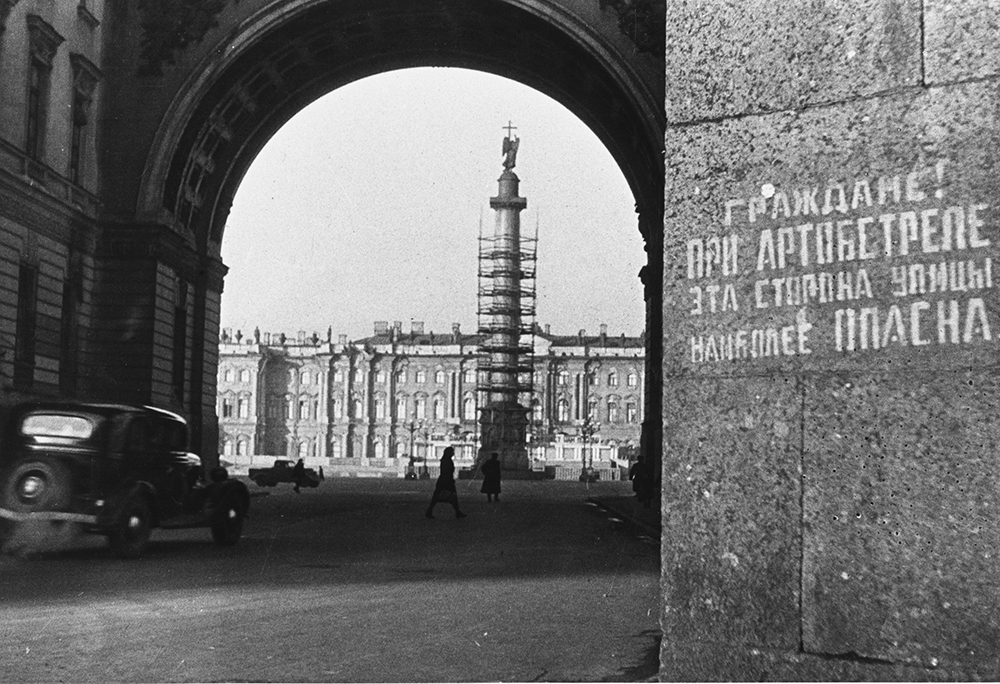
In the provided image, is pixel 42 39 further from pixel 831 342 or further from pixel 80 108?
pixel 831 342

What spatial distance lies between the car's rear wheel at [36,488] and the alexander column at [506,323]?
51.6 meters

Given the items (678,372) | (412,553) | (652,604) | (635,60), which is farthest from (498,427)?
(678,372)

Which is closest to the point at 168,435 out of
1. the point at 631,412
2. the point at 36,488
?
the point at 36,488

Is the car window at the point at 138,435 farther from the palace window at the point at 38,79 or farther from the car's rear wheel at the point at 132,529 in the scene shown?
the palace window at the point at 38,79

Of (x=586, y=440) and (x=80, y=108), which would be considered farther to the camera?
(x=586, y=440)

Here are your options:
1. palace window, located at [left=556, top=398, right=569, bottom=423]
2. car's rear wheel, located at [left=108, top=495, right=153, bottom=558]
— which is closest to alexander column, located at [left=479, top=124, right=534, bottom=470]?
palace window, located at [left=556, top=398, right=569, bottom=423]

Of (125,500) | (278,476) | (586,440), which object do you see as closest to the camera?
(125,500)

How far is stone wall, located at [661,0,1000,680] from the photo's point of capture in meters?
3.88

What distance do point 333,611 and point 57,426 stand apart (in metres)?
6.27

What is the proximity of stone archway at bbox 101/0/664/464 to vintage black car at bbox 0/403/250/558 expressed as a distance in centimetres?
1286

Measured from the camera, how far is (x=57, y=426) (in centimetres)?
1310

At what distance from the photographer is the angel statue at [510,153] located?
6641 cm

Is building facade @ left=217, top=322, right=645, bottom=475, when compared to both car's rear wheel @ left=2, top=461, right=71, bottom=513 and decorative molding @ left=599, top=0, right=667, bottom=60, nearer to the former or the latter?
decorative molding @ left=599, top=0, right=667, bottom=60

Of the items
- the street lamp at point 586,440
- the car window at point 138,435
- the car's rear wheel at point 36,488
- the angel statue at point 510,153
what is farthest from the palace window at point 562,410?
the car's rear wheel at point 36,488
